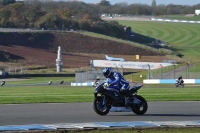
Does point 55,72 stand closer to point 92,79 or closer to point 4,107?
point 92,79

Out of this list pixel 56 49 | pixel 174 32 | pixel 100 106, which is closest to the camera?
pixel 100 106

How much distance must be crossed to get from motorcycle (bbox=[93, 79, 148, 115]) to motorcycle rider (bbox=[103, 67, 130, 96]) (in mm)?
99

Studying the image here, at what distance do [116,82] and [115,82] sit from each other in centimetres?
3

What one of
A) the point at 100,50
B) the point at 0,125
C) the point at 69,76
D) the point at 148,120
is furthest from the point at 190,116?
the point at 100,50

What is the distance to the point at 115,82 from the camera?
17391 mm

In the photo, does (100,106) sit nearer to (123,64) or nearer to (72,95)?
(72,95)

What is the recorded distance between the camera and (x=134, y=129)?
14.2 meters

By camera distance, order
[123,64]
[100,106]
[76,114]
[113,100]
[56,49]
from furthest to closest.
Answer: [56,49] → [123,64] → [76,114] → [113,100] → [100,106]

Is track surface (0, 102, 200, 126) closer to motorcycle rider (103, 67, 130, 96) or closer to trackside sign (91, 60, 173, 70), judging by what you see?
motorcycle rider (103, 67, 130, 96)

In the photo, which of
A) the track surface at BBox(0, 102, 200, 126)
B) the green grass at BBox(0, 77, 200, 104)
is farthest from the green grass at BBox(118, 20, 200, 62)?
the track surface at BBox(0, 102, 200, 126)

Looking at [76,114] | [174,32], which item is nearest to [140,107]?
[76,114]

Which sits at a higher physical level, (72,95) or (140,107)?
(140,107)

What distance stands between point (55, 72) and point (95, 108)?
57684 mm

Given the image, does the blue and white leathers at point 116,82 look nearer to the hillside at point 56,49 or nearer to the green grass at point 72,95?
the green grass at point 72,95
